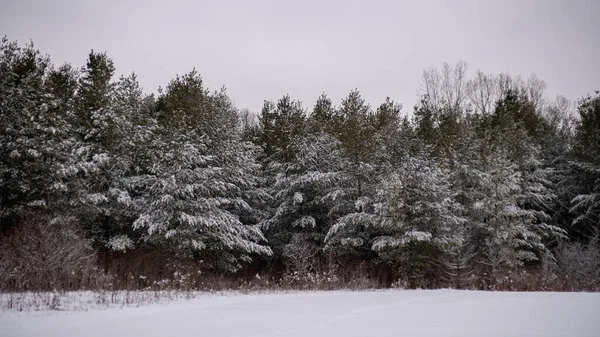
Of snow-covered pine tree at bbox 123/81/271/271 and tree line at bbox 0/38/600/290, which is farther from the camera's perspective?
snow-covered pine tree at bbox 123/81/271/271

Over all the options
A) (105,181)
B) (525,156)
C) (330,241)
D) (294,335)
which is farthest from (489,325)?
(525,156)

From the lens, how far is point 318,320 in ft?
31.0

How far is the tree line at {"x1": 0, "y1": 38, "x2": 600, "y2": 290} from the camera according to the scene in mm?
18984

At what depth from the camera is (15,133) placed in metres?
18.9

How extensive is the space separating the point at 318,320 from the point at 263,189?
17.7 meters

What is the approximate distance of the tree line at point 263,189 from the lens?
18984mm

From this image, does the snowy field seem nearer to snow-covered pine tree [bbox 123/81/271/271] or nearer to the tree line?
the tree line

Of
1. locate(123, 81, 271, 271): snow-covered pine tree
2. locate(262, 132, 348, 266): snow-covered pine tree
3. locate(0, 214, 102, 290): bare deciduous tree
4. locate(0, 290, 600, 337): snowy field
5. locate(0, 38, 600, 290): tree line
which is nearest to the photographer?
locate(0, 290, 600, 337): snowy field

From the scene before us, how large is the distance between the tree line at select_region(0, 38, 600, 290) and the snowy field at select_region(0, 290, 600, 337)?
5.69 metres

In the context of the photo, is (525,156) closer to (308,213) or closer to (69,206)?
(308,213)

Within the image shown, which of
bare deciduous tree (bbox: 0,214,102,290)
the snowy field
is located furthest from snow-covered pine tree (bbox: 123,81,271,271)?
the snowy field

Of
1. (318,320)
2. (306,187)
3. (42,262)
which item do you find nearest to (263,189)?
(306,187)

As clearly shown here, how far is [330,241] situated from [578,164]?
18.3 meters

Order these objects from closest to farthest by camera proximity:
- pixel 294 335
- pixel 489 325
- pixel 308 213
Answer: pixel 294 335
pixel 489 325
pixel 308 213
